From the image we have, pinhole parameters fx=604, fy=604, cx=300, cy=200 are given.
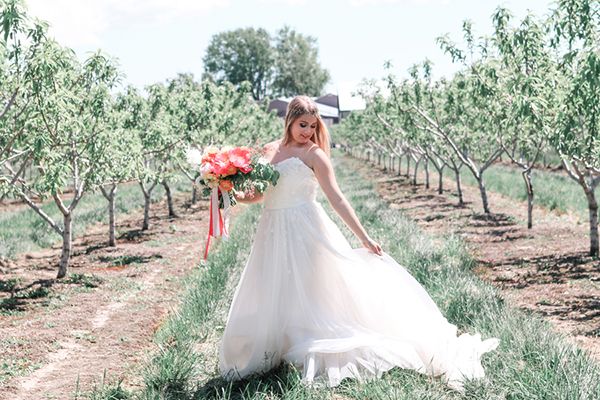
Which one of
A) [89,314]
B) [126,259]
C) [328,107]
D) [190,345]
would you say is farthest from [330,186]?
[328,107]

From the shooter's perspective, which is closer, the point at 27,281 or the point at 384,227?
the point at 27,281

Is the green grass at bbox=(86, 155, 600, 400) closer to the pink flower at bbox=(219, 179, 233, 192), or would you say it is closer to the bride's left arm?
the bride's left arm

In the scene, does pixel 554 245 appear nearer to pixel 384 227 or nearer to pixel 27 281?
pixel 384 227

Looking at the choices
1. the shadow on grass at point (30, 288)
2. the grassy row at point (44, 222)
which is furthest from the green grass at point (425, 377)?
the grassy row at point (44, 222)

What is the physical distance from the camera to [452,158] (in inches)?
744

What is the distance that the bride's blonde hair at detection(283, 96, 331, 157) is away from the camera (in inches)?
172

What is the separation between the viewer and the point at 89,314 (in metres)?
7.58

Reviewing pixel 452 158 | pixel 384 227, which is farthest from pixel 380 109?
pixel 384 227

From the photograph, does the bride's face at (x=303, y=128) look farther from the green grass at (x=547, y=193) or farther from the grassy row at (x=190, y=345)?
the green grass at (x=547, y=193)

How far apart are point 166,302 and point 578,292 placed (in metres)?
5.40

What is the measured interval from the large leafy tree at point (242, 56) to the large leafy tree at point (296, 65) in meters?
1.80

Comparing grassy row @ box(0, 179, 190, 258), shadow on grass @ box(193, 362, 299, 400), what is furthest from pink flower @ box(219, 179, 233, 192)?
grassy row @ box(0, 179, 190, 258)

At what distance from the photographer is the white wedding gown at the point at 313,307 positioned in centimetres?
445

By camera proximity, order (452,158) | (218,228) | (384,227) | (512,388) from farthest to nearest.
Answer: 1. (452,158)
2. (384,227)
3. (218,228)
4. (512,388)
